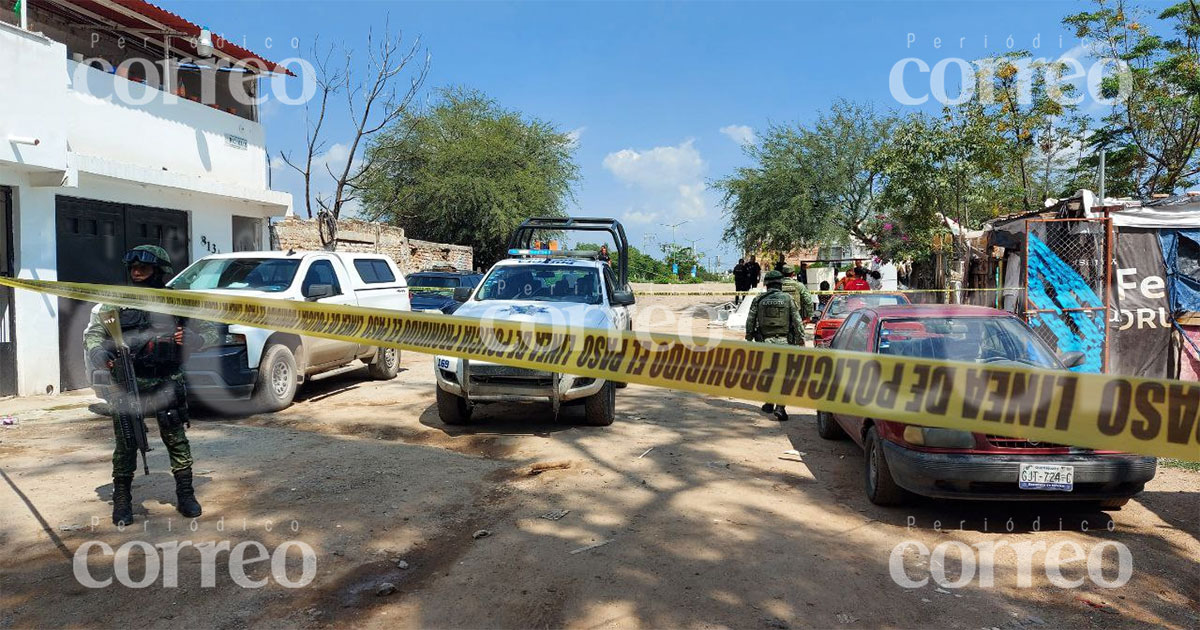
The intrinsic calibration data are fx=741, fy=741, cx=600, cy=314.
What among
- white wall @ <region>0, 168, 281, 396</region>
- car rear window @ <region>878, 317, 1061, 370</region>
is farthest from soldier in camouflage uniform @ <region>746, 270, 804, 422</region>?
white wall @ <region>0, 168, 281, 396</region>

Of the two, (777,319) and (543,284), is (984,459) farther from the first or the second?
(543,284)

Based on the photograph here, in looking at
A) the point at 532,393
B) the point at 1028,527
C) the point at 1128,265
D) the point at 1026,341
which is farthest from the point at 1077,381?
the point at 1128,265

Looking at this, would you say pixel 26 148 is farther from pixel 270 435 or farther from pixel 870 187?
pixel 870 187

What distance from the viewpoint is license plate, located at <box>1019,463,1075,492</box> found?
15.0ft

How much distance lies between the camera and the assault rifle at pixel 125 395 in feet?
15.1

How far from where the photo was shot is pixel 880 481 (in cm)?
519

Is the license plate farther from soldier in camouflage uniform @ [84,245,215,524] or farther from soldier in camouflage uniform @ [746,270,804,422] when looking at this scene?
soldier in camouflage uniform @ [84,245,215,524]

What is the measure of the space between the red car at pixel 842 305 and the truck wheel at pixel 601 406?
5689 millimetres

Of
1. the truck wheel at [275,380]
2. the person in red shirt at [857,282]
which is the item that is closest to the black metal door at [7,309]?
the truck wheel at [275,380]

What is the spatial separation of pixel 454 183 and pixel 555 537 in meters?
28.2

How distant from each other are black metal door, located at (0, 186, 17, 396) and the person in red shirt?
15118mm

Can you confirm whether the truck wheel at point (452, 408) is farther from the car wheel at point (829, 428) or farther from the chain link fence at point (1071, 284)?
the chain link fence at point (1071, 284)

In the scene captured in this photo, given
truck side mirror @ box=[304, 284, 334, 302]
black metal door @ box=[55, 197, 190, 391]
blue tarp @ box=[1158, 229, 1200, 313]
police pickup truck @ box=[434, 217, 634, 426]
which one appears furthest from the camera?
black metal door @ box=[55, 197, 190, 391]

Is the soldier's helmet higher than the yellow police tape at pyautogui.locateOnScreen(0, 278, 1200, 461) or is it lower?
higher
